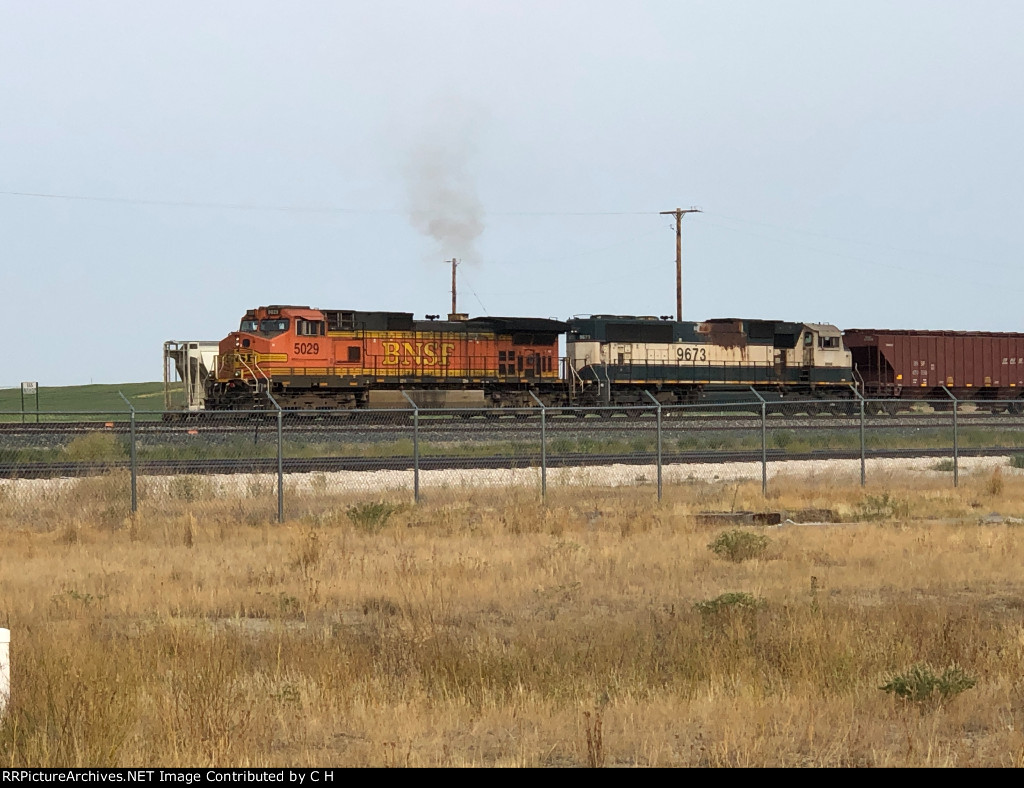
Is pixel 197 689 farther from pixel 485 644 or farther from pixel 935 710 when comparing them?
pixel 935 710

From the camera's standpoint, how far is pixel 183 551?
1623 centimetres

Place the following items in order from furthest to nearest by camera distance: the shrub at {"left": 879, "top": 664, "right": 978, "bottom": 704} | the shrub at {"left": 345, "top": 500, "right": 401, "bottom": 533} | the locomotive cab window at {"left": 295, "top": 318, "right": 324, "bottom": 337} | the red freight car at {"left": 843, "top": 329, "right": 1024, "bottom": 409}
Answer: the red freight car at {"left": 843, "top": 329, "right": 1024, "bottom": 409} → the locomotive cab window at {"left": 295, "top": 318, "right": 324, "bottom": 337} → the shrub at {"left": 345, "top": 500, "right": 401, "bottom": 533} → the shrub at {"left": 879, "top": 664, "right": 978, "bottom": 704}

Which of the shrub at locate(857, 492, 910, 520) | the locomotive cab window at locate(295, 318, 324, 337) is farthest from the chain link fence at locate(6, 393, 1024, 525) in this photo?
→ the locomotive cab window at locate(295, 318, 324, 337)

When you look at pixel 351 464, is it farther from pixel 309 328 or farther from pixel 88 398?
pixel 88 398

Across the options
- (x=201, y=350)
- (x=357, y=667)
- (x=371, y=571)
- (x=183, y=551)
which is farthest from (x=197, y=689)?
(x=201, y=350)

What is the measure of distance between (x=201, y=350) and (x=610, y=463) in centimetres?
2046

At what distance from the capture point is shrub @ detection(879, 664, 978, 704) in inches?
320

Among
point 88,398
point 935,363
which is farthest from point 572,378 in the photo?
point 88,398

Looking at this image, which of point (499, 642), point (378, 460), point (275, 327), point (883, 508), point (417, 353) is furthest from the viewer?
point (417, 353)

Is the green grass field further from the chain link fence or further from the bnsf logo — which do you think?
the chain link fence

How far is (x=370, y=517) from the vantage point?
1838 centimetres

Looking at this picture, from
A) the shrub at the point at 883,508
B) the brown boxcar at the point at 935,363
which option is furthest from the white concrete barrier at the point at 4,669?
the brown boxcar at the point at 935,363

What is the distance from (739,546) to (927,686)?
7126 millimetres

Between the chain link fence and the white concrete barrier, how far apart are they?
10885mm
